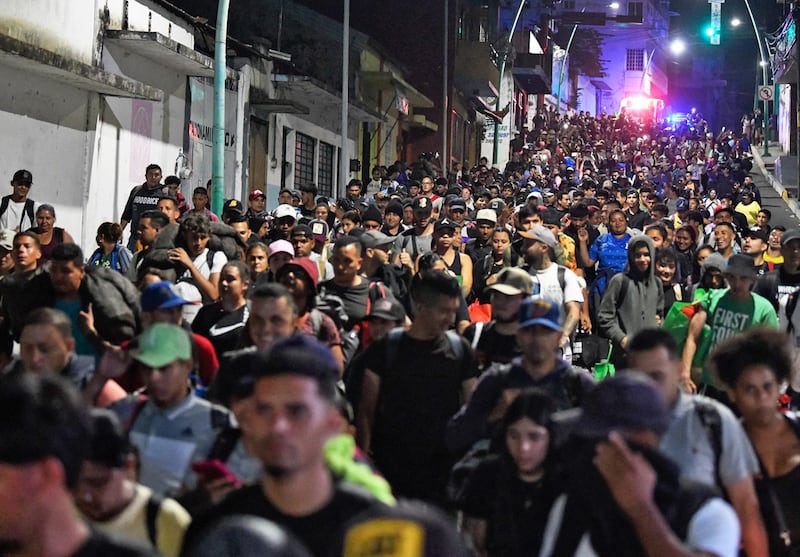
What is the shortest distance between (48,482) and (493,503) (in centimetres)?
275

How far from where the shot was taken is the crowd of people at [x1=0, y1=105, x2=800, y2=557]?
3.04 m

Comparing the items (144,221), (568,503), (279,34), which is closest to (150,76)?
(279,34)

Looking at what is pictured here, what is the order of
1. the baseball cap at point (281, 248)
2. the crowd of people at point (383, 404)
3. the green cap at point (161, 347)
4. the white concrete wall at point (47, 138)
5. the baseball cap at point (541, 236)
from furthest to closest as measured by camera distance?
1. the white concrete wall at point (47, 138)
2. the baseball cap at point (281, 248)
3. the baseball cap at point (541, 236)
4. the green cap at point (161, 347)
5. the crowd of people at point (383, 404)

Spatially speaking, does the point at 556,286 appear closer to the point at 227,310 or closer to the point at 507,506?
the point at 227,310

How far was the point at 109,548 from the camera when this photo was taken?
9.12 ft

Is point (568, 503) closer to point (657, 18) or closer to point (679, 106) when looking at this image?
point (657, 18)

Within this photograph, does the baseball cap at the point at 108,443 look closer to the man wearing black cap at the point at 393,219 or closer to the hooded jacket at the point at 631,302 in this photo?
the hooded jacket at the point at 631,302

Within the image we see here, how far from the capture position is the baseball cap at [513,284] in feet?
25.1

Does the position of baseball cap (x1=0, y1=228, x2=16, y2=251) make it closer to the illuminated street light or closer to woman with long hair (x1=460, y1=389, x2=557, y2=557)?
woman with long hair (x1=460, y1=389, x2=557, y2=557)

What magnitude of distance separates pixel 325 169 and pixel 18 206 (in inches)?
847

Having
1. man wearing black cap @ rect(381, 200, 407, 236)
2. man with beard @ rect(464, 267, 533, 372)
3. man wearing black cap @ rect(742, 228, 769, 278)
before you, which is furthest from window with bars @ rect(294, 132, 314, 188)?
man with beard @ rect(464, 267, 533, 372)

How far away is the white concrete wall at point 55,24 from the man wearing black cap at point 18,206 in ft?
12.5

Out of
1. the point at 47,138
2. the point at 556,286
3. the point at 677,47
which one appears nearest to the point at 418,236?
the point at 556,286

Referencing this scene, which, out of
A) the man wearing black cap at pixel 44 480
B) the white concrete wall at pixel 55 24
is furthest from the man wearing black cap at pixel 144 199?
the man wearing black cap at pixel 44 480
